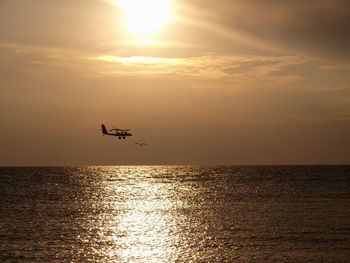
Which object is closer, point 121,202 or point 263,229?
point 263,229

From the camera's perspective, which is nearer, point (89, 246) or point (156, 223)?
point (89, 246)

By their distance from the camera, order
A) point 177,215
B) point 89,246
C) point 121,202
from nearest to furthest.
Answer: point 89,246 → point 177,215 → point 121,202

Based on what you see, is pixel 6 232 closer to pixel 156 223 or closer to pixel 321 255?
→ pixel 156 223

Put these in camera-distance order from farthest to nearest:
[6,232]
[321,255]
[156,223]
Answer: [156,223] → [6,232] → [321,255]

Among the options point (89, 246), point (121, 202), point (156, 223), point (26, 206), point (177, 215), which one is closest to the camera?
point (89, 246)

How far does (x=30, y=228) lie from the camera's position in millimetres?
69125

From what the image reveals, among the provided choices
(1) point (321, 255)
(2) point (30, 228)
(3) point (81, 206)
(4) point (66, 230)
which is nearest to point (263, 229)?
(1) point (321, 255)

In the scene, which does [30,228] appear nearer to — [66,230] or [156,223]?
[66,230]

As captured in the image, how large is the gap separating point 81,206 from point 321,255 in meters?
64.0

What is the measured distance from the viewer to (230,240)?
60344 mm

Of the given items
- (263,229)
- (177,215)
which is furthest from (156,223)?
(263,229)

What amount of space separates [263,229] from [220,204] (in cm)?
3895

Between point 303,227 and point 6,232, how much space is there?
40636 mm

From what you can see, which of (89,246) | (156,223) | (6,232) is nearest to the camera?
(89,246)
